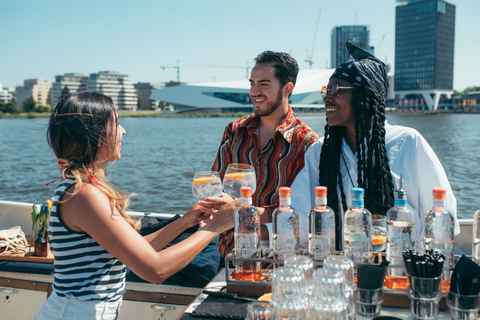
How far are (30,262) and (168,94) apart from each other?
239 ft

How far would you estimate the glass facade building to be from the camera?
8788 cm

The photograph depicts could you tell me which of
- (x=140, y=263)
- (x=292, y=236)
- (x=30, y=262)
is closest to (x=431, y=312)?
(x=292, y=236)

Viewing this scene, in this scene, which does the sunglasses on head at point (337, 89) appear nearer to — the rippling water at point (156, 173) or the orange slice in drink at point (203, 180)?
the orange slice in drink at point (203, 180)

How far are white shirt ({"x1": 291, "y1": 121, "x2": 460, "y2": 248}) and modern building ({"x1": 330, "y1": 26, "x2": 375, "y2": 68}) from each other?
337 feet

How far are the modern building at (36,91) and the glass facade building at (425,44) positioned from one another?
103m

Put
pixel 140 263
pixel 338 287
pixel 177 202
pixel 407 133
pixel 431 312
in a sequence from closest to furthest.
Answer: pixel 338 287, pixel 431 312, pixel 140 263, pixel 407 133, pixel 177 202

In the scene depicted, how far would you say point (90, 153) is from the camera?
1492mm

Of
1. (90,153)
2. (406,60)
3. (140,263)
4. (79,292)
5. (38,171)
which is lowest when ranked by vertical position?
(38,171)

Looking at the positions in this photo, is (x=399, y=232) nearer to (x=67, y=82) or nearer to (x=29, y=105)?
(x=29, y=105)

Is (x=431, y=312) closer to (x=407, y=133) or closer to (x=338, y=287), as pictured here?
(x=338, y=287)

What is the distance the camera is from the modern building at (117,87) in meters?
119

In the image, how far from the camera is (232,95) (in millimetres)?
72125

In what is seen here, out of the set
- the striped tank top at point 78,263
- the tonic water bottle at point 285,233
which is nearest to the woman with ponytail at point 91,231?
the striped tank top at point 78,263

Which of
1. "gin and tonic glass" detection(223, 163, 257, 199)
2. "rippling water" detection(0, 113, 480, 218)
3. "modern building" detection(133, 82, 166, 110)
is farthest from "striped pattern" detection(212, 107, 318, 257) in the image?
"modern building" detection(133, 82, 166, 110)
